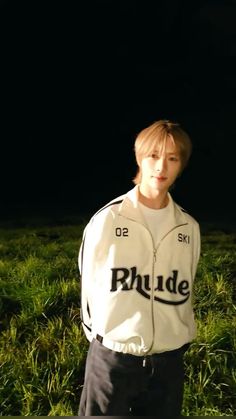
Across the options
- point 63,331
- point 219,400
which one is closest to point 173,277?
point 219,400

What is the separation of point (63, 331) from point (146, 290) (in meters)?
1.07

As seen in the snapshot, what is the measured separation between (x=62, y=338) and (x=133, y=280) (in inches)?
41.1

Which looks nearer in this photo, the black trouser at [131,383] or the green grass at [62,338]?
the black trouser at [131,383]

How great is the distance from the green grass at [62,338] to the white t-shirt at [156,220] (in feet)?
2.86

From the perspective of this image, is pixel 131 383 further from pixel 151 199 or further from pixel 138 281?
pixel 151 199

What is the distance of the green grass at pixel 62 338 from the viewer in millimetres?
2297

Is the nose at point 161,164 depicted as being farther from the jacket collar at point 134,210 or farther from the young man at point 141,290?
the jacket collar at point 134,210

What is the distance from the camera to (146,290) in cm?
168

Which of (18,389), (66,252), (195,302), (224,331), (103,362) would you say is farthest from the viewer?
(66,252)

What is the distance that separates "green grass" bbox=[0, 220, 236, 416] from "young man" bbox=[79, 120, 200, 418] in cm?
59

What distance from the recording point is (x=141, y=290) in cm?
168

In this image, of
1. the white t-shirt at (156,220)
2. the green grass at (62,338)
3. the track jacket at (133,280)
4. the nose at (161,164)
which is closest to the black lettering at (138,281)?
the track jacket at (133,280)

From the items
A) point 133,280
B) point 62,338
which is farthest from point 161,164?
point 62,338

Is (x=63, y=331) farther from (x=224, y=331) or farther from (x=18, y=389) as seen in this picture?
(x=224, y=331)
